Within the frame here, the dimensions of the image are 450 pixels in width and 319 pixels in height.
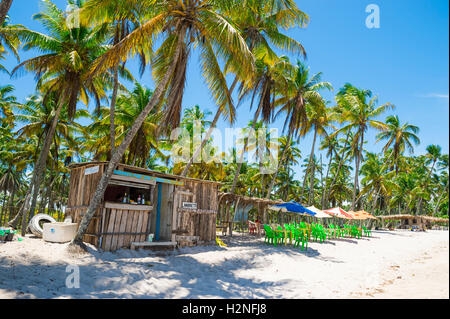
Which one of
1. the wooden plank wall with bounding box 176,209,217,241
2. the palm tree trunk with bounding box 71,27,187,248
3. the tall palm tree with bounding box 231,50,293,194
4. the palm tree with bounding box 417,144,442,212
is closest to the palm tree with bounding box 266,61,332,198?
the tall palm tree with bounding box 231,50,293,194

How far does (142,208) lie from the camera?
1008cm

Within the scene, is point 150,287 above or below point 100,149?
below

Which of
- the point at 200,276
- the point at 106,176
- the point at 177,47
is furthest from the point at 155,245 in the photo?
the point at 177,47

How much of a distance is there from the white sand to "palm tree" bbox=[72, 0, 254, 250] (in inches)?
56.7

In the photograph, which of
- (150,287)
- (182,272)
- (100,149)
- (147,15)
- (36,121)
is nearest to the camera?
(150,287)

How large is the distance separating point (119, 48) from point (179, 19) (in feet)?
6.83

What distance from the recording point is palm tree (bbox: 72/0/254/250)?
857cm

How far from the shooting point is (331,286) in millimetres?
6863

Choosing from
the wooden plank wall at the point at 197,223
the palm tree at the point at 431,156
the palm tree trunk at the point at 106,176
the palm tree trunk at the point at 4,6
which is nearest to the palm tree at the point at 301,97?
the wooden plank wall at the point at 197,223

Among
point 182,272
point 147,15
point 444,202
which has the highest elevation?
point 147,15

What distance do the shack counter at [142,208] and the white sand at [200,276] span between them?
69cm

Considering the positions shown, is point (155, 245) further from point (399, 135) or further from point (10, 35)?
point (399, 135)
